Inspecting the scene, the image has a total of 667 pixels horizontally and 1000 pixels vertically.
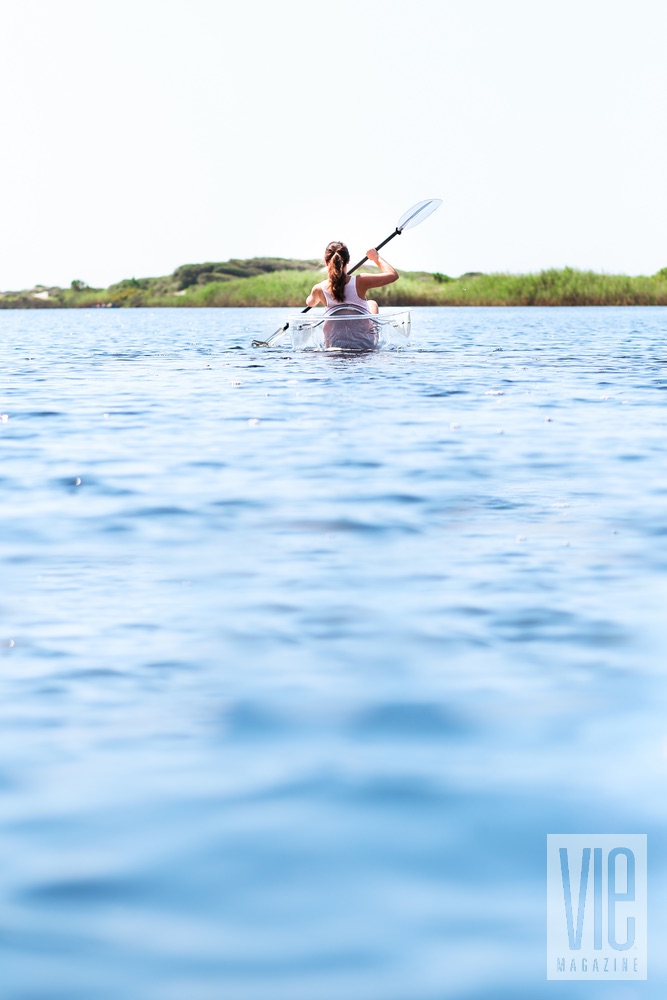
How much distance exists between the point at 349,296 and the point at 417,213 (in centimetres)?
339

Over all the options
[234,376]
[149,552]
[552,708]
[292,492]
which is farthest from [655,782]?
[234,376]

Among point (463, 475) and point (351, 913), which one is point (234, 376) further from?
point (351, 913)

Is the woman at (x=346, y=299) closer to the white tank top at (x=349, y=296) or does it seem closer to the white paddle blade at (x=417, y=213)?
the white tank top at (x=349, y=296)

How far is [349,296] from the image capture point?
51.3 ft

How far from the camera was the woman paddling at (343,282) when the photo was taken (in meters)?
15.1

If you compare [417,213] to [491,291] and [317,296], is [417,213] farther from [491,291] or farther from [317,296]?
[491,291]

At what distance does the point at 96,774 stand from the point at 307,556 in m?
2.32

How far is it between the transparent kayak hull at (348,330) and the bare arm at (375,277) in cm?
38

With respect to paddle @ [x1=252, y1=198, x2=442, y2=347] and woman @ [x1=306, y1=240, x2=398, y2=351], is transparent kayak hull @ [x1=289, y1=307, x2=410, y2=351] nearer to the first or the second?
woman @ [x1=306, y1=240, x2=398, y2=351]

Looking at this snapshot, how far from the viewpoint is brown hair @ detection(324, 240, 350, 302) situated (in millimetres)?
15078

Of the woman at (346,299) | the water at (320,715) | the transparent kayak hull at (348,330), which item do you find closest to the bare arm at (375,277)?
the woman at (346,299)

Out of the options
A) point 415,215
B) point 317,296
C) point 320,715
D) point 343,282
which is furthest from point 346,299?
point 320,715
